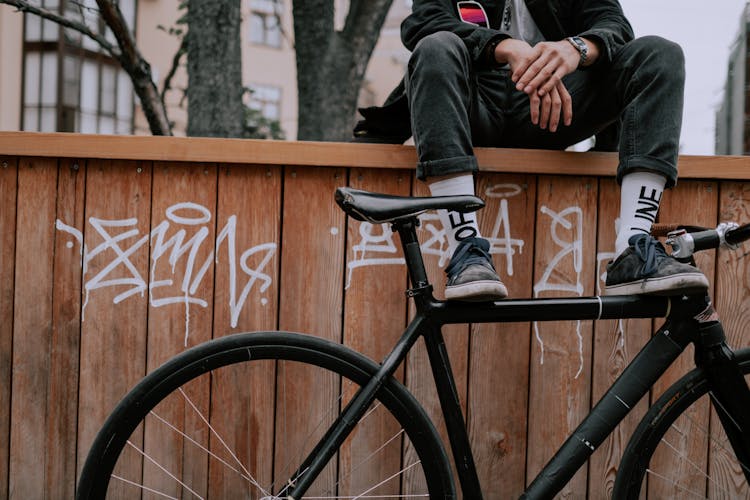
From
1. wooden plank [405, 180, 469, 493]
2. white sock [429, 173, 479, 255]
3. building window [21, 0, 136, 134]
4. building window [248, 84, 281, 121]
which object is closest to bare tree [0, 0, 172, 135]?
wooden plank [405, 180, 469, 493]

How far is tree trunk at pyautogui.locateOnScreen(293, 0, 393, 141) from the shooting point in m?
5.12

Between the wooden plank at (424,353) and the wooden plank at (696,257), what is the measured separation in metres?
0.65

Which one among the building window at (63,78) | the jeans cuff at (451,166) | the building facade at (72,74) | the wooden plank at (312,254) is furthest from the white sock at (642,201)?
the building window at (63,78)

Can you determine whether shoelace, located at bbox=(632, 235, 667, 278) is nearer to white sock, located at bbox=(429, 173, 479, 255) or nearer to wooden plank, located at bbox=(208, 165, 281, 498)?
white sock, located at bbox=(429, 173, 479, 255)

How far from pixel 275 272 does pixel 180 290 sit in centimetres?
31

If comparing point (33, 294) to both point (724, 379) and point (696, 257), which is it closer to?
point (724, 379)

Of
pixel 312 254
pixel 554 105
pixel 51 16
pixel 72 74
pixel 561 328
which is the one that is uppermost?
pixel 72 74

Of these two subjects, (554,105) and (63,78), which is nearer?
(554,105)

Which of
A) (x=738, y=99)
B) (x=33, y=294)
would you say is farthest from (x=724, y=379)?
(x=738, y=99)

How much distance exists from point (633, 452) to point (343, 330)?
93 centimetres

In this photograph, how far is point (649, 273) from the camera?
1616mm

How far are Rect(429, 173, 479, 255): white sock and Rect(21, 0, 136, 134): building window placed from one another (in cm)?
1467

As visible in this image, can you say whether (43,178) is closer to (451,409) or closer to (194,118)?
(451,409)

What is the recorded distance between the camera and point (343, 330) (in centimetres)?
219
